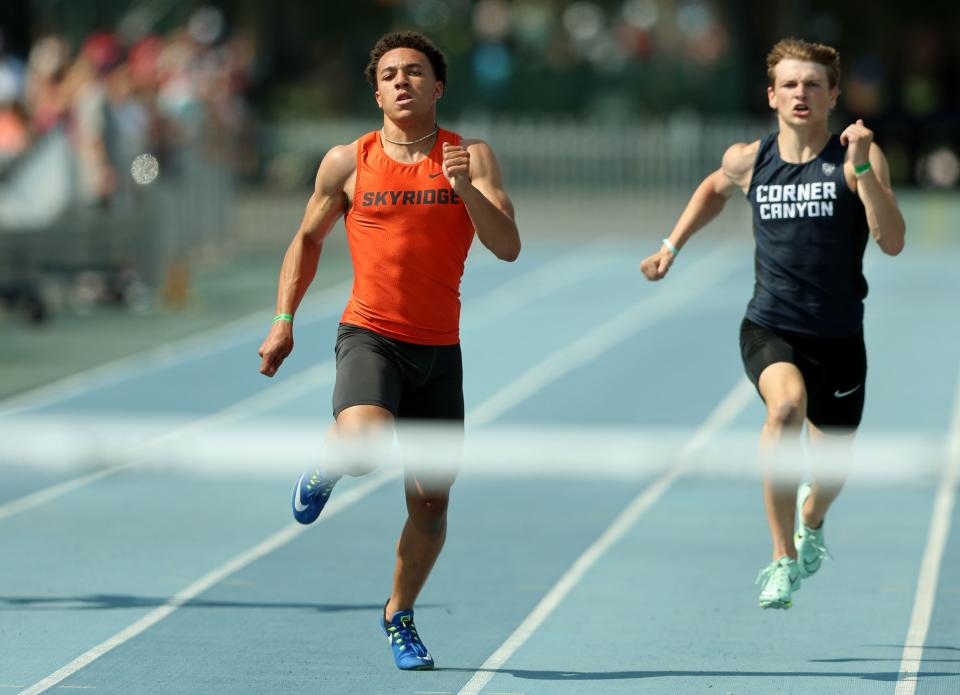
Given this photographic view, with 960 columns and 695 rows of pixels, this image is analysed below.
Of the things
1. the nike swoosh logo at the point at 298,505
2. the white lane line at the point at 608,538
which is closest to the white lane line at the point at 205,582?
the nike swoosh logo at the point at 298,505

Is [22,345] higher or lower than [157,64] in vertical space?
lower

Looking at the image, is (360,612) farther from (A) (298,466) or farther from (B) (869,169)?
(A) (298,466)

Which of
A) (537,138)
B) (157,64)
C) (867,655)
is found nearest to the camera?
(867,655)

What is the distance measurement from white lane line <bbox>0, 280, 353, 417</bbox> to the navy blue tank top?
777 centimetres

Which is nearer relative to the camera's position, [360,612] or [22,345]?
[360,612]

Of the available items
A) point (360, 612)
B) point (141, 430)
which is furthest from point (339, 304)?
point (360, 612)

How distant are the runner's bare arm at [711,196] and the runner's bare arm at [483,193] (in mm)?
1015

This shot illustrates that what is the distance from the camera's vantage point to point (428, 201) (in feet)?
23.0

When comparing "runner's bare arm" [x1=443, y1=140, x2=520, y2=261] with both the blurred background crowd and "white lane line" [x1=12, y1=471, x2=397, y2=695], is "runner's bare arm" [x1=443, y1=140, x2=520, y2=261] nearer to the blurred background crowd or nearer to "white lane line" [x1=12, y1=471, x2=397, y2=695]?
"white lane line" [x1=12, y1=471, x2=397, y2=695]

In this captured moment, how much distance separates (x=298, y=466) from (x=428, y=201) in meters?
5.96

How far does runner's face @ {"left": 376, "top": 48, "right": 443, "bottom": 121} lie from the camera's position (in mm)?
6957

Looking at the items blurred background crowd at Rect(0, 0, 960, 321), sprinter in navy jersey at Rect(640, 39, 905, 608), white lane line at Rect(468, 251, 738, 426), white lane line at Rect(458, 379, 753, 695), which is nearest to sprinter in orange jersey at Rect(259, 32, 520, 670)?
white lane line at Rect(458, 379, 753, 695)

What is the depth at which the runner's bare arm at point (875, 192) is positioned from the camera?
7277mm

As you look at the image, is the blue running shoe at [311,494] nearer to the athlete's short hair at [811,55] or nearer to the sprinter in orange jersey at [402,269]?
the sprinter in orange jersey at [402,269]
